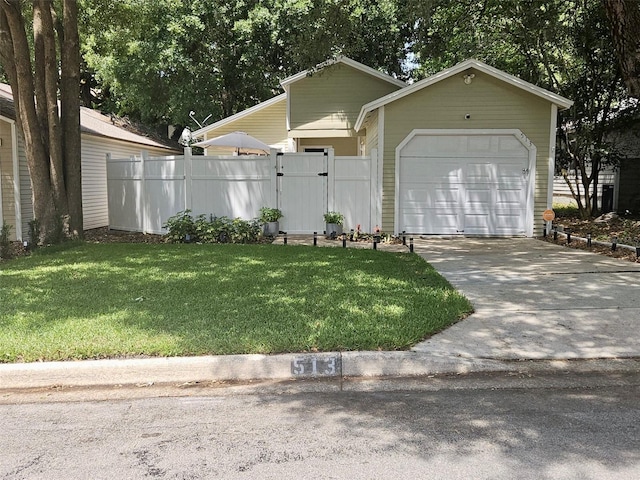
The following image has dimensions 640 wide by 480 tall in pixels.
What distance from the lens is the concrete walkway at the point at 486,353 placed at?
436 cm

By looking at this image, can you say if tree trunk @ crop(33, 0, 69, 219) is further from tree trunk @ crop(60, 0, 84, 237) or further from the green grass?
the green grass

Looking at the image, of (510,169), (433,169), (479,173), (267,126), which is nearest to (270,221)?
(433,169)

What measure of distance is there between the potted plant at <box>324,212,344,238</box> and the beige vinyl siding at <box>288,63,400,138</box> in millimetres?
5710

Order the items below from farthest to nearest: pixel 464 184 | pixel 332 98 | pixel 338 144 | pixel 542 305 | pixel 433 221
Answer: pixel 338 144 < pixel 332 98 < pixel 433 221 < pixel 464 184 < pixel 542 305

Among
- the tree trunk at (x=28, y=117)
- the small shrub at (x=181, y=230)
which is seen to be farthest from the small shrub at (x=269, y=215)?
the tree trunk at (x=28, y=117)

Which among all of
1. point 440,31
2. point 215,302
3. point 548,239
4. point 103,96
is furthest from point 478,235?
point 103,96

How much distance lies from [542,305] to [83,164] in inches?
549

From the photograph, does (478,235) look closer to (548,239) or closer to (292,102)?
(548,239)

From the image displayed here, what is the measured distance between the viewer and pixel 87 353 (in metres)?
4.52

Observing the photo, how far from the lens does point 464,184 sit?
12.4 meters

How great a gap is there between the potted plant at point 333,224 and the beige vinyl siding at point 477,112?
6.39 feet

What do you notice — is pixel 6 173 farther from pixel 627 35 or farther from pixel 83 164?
pixel 627 35

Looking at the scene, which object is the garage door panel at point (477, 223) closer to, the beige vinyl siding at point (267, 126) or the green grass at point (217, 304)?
the green grass at point (217, 304)

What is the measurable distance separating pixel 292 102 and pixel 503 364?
14.3m
